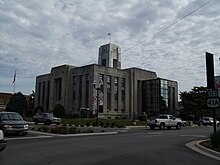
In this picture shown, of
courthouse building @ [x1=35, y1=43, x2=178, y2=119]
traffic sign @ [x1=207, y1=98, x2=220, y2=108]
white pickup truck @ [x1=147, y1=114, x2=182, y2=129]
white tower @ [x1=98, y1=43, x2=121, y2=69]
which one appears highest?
white tower @ [x1=98, y1=43, x2=121, y2=69]

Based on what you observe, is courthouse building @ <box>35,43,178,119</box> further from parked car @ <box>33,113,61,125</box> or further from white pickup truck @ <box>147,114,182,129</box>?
white pickup truck @ <box>147,114,182,129</box>

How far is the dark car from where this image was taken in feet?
62.5

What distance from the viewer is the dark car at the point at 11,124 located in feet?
62.5

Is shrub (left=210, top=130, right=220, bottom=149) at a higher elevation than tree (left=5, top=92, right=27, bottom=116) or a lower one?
lower

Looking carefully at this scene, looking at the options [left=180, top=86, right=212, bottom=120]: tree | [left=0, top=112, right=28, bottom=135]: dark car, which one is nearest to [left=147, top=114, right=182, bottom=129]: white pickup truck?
[left=0, top=112, right=28, bottom=135]: dark car

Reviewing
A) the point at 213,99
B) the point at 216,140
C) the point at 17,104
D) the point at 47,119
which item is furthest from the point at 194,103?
the point at 216,140

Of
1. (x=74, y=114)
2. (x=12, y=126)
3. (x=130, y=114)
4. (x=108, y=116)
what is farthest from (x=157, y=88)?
(x=12, y=126)

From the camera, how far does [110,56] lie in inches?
3024

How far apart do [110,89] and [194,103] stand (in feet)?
65.1

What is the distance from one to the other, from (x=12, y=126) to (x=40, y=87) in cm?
6818

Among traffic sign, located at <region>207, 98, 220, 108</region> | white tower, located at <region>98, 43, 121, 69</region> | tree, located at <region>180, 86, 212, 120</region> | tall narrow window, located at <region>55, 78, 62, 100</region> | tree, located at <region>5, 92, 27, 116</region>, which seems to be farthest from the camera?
tall narrow window, located at <region>55, 78, 62, 100</region>

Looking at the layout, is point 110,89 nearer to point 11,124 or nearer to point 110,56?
point 110,56

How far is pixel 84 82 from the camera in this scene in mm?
68938

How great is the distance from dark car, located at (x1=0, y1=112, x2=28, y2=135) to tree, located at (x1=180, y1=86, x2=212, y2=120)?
49113 mm
